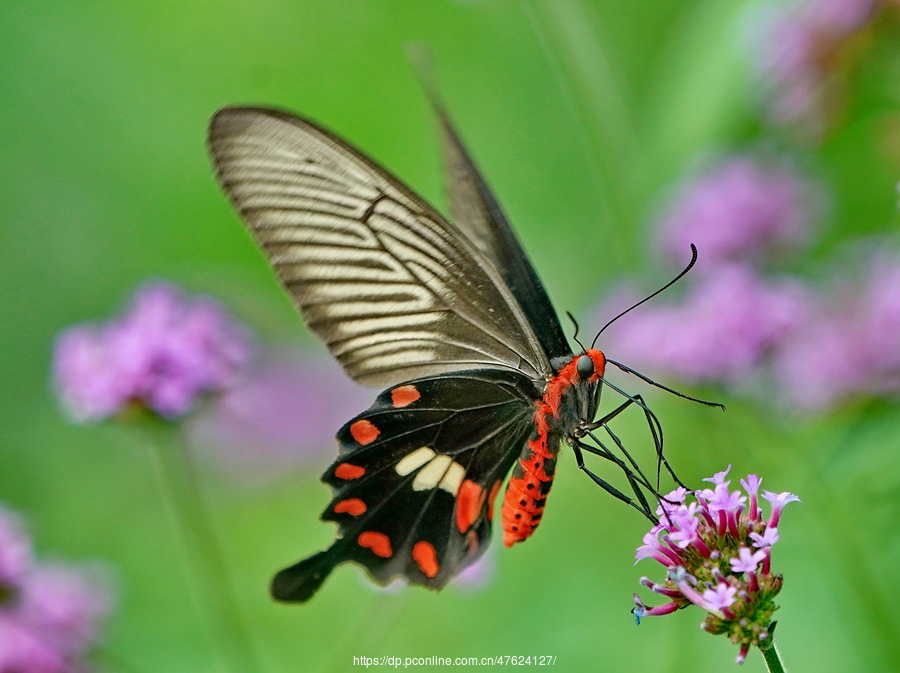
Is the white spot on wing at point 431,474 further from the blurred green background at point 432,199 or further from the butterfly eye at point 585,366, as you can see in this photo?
the blurred green background at point 432,199

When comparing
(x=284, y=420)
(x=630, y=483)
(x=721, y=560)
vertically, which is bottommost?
(x=721, y=560)

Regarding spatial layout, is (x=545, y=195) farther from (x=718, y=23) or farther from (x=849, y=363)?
(x=849, y=363)

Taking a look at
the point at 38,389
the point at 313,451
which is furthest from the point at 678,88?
the point at 38,389

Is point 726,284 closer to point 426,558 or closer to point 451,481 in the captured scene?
point 451,481

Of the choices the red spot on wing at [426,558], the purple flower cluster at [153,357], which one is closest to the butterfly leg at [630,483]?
the red spot on wing at [426,558]

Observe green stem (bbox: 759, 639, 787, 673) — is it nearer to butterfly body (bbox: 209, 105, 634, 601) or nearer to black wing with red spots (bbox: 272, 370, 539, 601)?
butterfly body (bbox: 209, 105, 634, 601)

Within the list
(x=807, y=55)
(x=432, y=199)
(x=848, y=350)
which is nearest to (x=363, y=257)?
(x=848, y=350)

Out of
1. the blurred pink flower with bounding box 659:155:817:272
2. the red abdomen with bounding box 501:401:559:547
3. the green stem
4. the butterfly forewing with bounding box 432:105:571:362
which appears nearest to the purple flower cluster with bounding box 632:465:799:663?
the green stem
